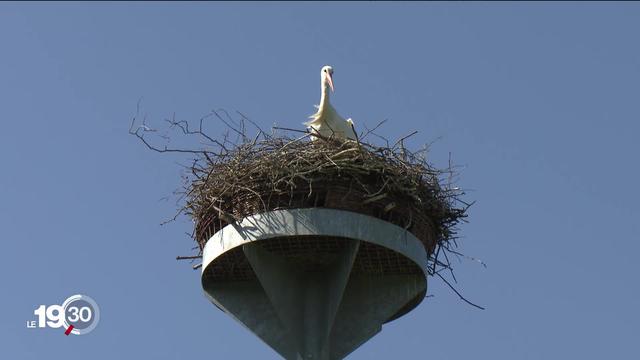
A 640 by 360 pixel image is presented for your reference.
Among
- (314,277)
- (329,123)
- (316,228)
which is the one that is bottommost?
(316,228)

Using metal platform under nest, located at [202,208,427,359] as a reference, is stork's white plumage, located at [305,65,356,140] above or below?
above

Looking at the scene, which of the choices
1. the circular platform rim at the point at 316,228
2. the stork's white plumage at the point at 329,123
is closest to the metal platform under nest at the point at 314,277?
the circular platform rim at the point at 316,228

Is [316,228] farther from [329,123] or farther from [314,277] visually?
[329,123]

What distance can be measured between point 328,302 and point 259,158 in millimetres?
2242

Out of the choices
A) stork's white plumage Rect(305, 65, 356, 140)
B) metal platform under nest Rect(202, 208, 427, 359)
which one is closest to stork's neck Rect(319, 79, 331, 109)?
stork's white plumage Rect(305, 65, 356, 140)

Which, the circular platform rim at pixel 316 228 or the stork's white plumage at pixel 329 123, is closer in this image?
the circular platform rim at pixel 316 228

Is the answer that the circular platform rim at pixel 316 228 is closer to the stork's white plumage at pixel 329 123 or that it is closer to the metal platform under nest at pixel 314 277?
the metal platform under nest at pixel 314 277

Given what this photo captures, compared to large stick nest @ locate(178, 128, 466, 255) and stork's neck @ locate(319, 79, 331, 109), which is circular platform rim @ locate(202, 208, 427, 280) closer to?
large stick nest @ locate(178, 128, 466, 255)

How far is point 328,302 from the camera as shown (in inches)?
915

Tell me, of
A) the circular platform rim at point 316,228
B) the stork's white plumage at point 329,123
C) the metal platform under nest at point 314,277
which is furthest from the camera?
the stork's white plumage at point 329,123

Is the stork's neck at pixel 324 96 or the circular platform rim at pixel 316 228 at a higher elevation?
the stork's neck at pixel 324 96

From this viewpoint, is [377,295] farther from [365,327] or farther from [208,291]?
[208,291]

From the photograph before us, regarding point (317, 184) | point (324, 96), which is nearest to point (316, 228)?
point (317, 184)

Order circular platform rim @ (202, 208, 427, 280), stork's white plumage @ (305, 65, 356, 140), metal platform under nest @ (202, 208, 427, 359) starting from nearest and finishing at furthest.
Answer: circular platform rim @ (202, 208, 427, 280), metal platform under nest @ (202, 208, 427, 359), stork's white plumage @ (305, 65, 356, 140)
